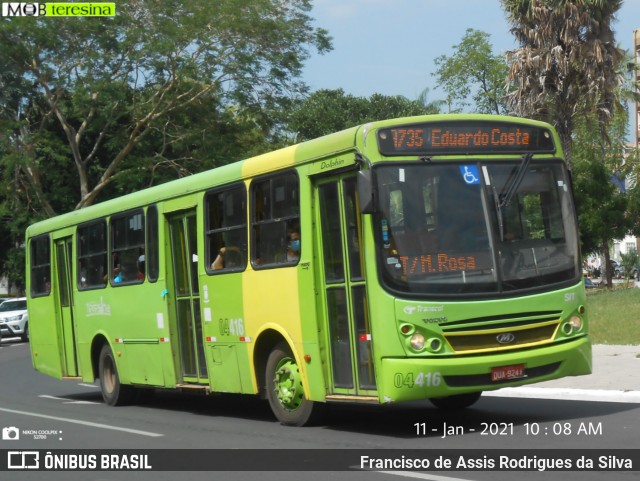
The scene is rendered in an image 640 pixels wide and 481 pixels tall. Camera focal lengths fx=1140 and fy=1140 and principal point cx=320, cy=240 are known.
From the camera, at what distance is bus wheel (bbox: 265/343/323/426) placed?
12.0 metres

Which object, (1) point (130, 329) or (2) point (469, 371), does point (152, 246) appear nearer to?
(1) point (130, 329)

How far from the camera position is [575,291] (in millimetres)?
11227

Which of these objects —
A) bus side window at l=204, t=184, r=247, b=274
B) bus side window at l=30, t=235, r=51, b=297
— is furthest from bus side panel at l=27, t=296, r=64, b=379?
bus side window at l=204, t=184, r=247, b=274

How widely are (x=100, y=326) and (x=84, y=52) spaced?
22598 mm

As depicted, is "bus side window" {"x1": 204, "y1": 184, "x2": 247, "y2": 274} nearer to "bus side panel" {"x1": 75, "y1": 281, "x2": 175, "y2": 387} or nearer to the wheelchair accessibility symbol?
"bus side panel" {"x1": 75, "y1": 281, "x2": 175, "y2": 387}

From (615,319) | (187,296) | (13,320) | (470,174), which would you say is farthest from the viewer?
(13,320)

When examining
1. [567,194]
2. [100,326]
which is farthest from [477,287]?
[100,326]

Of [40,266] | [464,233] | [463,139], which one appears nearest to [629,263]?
[40,266]

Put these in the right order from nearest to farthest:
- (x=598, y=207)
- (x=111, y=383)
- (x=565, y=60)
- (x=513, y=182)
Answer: (x=513, y=182), (x=111, y=383), (x=565, y=60), (x=598, y=207)

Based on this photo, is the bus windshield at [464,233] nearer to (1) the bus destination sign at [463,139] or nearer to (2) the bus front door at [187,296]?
(1) the bus destination sign at [463,139]

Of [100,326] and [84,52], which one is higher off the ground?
[84,52]

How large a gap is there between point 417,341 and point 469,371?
562 mm

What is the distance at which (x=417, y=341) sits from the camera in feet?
34.3

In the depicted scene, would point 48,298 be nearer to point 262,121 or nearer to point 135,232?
point 135,232
